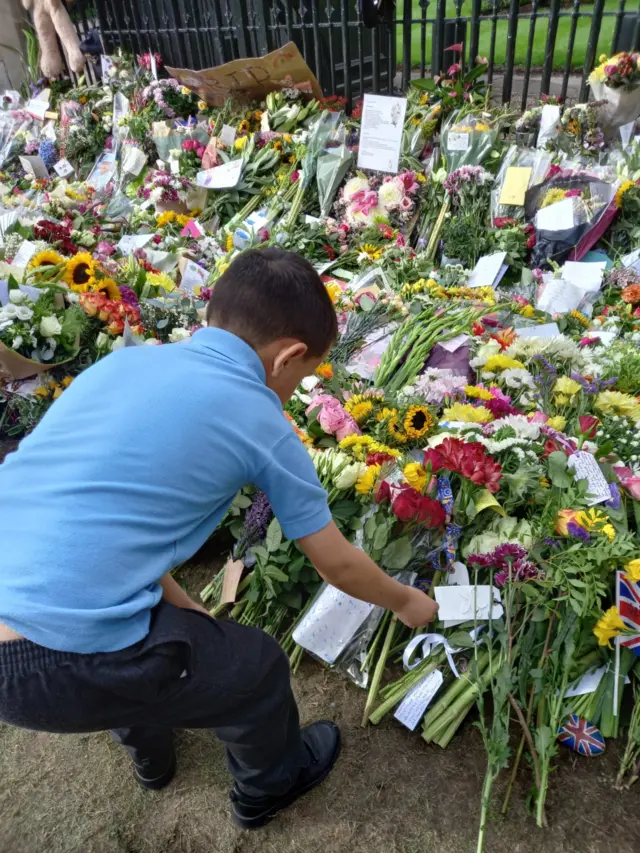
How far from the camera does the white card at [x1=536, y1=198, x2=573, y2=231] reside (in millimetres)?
3494

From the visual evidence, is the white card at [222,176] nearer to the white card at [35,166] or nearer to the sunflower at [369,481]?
the white card at [35,166]

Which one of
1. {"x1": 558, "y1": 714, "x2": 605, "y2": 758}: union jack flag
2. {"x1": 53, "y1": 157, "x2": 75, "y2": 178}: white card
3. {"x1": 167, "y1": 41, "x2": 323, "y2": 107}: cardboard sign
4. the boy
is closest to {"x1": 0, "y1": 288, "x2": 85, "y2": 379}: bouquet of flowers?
the boy

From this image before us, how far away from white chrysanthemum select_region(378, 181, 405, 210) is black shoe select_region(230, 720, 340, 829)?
3.46 m

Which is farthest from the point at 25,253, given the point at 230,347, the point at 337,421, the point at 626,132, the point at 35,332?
the point at 626,132

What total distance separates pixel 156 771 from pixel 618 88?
4.66 metres

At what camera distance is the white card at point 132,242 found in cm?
391

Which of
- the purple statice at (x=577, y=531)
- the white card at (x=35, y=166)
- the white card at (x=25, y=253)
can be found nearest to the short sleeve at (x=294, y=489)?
the purple statice at (x=577, y=531)

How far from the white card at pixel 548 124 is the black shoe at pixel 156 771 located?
4.31m

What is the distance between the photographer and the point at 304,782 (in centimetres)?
162

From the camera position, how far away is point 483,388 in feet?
7.57

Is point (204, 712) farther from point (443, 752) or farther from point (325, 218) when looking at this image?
point (325, 218)

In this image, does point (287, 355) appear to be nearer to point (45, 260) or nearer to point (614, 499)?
point (614, 499)

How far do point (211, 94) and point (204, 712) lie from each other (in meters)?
5.73

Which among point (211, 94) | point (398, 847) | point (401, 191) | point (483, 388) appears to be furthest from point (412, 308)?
point (211, 94)
